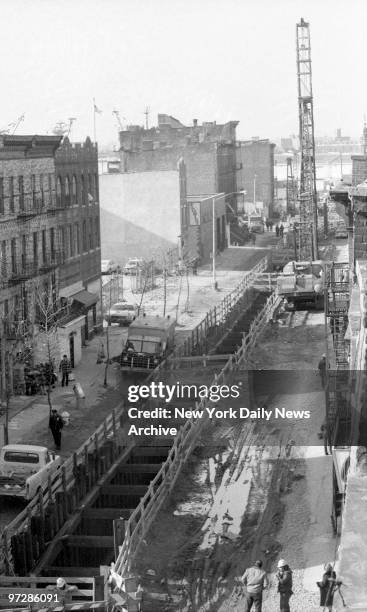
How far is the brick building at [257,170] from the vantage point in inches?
3354

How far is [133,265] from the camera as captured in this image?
48.3 m

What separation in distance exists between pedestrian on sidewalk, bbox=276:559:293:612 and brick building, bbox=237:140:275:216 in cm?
7315

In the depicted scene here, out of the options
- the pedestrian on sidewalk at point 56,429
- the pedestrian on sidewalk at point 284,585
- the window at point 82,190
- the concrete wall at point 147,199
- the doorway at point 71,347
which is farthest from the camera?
the concrete wall at point 147,199

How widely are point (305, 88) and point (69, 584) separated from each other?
5027 cm

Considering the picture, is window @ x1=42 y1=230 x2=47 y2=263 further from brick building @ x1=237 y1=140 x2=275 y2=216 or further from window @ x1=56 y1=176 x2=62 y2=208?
brick building @ x1=237 y1=140 x2=275 y2=216

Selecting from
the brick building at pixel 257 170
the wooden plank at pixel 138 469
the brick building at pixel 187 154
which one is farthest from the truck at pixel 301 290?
the brick building at pixel 257 170

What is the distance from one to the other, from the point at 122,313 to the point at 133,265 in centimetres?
1351

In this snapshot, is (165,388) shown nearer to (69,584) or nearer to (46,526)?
(46,526)

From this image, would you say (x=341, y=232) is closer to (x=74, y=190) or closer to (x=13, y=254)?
(x=74, y=190)

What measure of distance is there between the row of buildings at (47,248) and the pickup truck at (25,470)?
16.7ft

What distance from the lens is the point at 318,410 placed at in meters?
21.6

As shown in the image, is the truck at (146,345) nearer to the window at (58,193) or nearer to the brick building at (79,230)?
the brick building at (79,230)

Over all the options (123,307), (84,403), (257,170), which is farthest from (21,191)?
(257,170)

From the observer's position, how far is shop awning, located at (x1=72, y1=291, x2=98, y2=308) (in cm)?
3145
